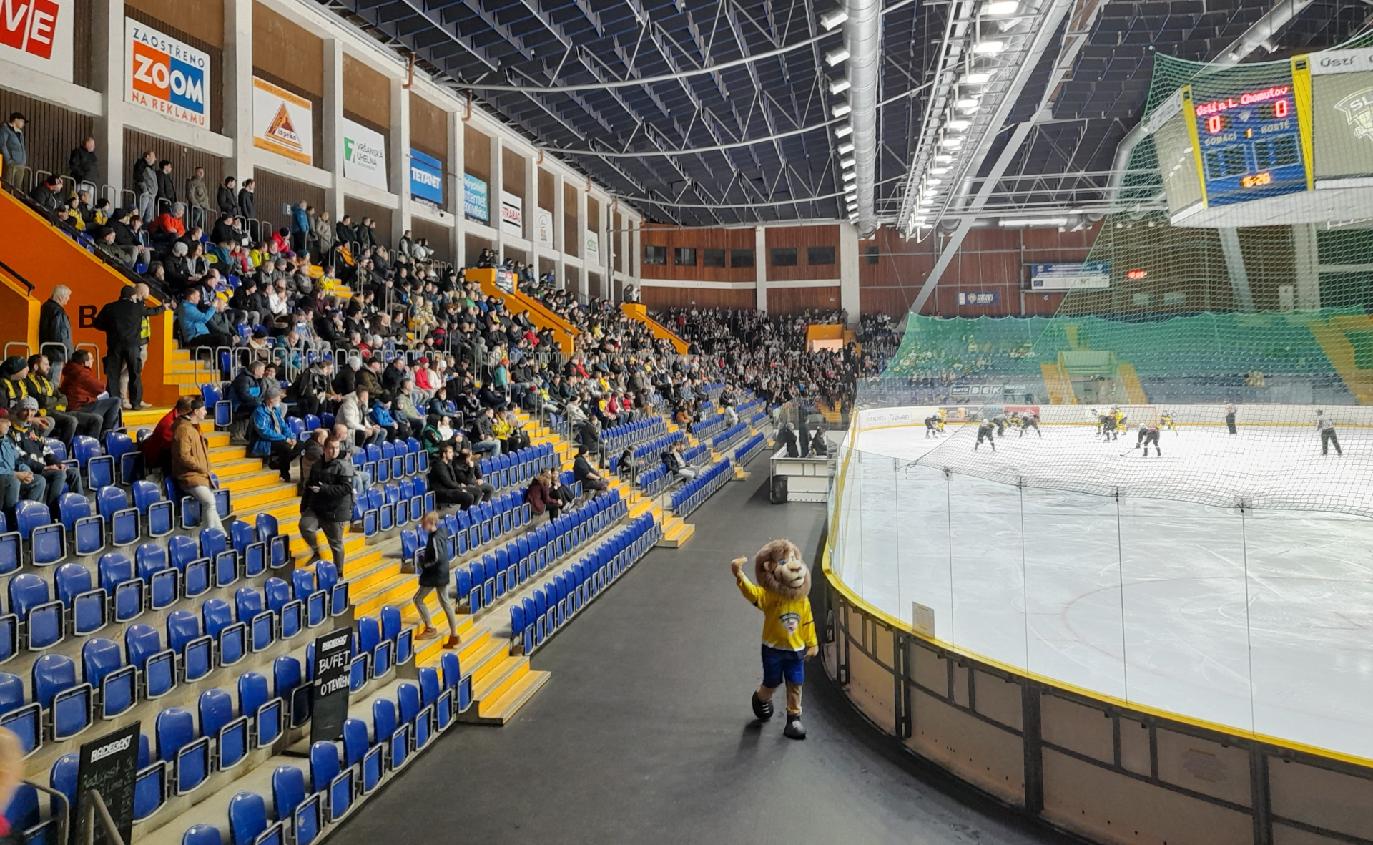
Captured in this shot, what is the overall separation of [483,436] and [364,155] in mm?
11000

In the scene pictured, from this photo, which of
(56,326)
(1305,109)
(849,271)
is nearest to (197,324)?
(56,326)

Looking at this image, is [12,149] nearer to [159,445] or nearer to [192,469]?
[159,445]

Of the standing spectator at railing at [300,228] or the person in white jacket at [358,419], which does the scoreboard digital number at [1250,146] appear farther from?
the standing spectator at railing at [300,228]

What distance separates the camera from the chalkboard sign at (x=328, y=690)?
16.5 feet

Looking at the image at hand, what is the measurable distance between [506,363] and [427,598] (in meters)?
8.06

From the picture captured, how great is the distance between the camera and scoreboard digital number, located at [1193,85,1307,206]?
15.4 meters

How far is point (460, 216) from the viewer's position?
2255 cm

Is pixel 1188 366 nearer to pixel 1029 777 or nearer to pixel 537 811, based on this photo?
pixel 1029 777

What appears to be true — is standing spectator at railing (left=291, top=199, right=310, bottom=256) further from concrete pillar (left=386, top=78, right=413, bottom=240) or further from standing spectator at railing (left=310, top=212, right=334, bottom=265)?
concrete pillar (left=386, top=78, right=413, bottom=240)

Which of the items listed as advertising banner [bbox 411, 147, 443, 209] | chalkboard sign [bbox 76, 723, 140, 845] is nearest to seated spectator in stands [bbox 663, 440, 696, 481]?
advertising banner [bbox 411, 147, 443, 209]

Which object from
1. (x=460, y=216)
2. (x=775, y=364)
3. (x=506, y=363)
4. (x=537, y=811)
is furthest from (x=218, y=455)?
(x=775, y=364)

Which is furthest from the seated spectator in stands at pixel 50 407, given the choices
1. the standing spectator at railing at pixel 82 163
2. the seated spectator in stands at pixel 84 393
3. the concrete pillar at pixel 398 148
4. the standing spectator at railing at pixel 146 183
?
the concrete pillar at pixel 398 148

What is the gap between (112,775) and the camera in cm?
368

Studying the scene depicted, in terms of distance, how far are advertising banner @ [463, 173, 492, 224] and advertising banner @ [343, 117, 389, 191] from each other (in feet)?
11.8
